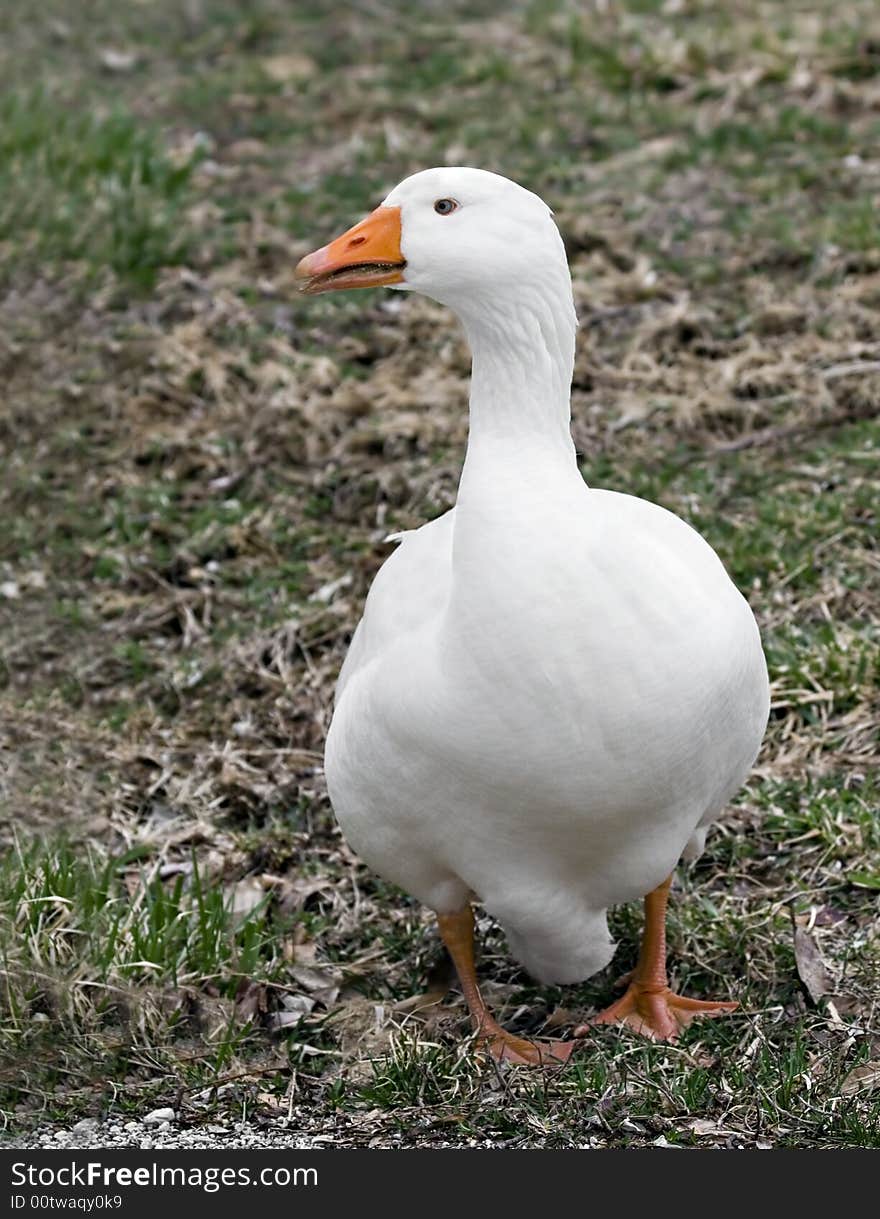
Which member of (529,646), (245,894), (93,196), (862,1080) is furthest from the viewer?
(93,196)

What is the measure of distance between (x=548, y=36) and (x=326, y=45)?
1.43m

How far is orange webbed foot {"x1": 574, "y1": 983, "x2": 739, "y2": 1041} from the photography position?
4.39m

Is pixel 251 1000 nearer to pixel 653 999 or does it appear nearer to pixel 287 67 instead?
pixel 653 999

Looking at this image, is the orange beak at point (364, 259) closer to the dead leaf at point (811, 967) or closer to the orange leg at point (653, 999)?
the orange leg at point (653, 999)

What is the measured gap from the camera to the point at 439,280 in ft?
12.3

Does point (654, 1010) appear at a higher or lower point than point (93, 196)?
lower

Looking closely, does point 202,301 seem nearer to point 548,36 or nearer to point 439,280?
point 548,36

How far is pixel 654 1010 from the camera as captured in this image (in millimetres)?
4418

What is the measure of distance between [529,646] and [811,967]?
4.79 ft

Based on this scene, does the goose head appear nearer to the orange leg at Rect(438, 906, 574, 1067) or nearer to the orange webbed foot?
the orange leg at Rect(438, 906, 574, 1067)

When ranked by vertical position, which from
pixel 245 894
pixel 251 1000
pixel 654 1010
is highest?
pixel 654 1010

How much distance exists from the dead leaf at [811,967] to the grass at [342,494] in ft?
0.07

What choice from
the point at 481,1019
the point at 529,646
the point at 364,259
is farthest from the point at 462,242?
the point at 481,1019

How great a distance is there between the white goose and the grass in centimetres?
66
